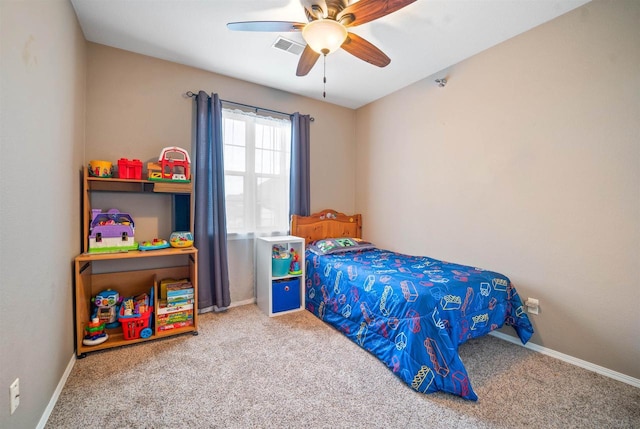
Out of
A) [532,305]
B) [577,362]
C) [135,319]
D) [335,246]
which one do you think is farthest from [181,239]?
[577,362]

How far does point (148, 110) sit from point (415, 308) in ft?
9.61

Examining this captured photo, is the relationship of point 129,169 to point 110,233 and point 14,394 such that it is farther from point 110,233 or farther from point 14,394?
point 14,394

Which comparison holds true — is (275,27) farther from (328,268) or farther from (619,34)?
(619,34)

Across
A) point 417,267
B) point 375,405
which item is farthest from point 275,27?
point 375,405

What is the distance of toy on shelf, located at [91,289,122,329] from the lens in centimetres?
228

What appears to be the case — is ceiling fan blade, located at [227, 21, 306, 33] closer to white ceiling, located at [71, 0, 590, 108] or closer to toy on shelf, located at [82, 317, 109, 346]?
white ceiling, located at [71, 0, 590, 108]

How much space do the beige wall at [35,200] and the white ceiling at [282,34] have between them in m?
0.42

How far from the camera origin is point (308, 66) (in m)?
2.30

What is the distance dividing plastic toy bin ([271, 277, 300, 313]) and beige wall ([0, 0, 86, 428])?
5.25 ft

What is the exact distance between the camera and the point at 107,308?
2.32 metres

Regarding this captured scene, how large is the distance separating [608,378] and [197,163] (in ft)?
12.2

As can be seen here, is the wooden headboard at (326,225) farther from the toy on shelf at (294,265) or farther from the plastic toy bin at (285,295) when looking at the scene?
the plastic toy bin at (285,295)

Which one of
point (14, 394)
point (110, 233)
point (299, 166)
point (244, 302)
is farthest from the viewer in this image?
point (299, 166)

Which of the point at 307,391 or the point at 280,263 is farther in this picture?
the point at 280,263
